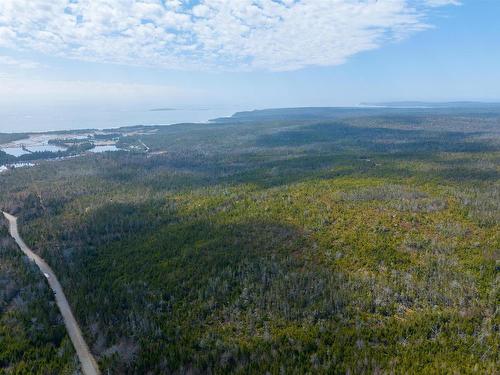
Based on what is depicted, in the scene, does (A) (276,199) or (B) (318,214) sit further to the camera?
(A) (276,199)

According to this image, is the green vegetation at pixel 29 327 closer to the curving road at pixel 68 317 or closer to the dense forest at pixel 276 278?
the dense forest at pixel 276 278

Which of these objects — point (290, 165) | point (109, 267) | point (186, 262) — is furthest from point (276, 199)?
point (290, 165)

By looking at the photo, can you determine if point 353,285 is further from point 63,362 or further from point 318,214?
point 63,362

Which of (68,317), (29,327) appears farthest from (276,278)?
(29,327)

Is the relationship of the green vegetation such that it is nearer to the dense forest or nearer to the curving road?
the dense forest

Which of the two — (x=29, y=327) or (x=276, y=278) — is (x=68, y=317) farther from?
(x=276, y=278)

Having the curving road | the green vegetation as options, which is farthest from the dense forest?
the curving road
